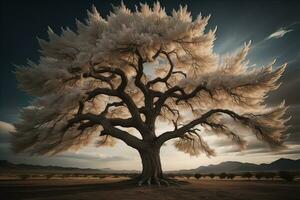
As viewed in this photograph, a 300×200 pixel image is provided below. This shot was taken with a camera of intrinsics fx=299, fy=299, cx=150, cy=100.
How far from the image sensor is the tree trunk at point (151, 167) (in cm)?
1753

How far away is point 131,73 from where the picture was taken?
21.2 metres

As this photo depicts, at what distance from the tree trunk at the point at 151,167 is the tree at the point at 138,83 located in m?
0.06

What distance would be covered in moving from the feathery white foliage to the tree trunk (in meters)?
3.84

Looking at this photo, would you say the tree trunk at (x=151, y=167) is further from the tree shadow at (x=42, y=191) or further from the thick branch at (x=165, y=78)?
the thick branch at (x=165, y=78)

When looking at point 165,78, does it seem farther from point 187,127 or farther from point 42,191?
point 42,191

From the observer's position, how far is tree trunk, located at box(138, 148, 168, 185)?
690 inches

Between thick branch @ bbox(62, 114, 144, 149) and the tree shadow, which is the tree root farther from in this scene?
thick branch @ bbox(62, 114, 144, 149)

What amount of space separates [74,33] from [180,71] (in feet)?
25.8

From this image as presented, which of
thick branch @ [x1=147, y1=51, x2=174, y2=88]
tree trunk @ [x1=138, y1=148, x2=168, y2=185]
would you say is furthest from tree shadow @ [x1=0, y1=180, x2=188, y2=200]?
thick branch @ [x1=147, y1=51, x2=174, y2=88]

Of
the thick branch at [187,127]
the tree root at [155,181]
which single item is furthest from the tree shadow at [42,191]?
the thick branch at [187,127]

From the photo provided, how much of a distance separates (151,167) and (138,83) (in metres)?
5.77

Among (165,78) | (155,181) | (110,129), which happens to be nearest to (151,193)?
(155,181)

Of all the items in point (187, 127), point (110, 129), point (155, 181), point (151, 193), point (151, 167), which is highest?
point (187, 127)

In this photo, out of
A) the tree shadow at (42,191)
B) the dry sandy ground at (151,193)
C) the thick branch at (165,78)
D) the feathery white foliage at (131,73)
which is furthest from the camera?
the thick branch at (165,78)
